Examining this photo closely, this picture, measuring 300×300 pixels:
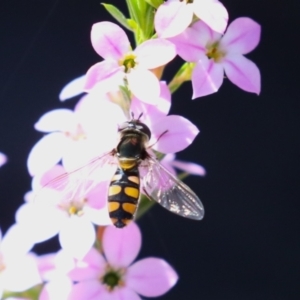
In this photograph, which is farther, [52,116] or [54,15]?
[54,15]

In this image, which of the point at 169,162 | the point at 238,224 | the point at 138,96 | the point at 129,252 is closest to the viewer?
the point at 138,96

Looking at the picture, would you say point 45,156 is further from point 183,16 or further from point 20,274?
point 183,16

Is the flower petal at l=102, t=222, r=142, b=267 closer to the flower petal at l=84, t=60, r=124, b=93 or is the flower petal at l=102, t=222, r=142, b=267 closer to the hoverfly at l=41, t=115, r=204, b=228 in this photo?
the hoverfly at l=41, t=115, r=204, b=228

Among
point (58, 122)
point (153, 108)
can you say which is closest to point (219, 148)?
point (58, 122)

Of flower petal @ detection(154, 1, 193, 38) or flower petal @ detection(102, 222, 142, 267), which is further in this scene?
flower petal @ detection(102, 222, 142, 267)

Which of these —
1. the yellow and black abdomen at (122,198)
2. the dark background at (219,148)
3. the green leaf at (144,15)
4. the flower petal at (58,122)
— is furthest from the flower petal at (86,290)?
the dark background at (219,148)

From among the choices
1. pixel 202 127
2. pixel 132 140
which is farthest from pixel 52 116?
pixel 202 127

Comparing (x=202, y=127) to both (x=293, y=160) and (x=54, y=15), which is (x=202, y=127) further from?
(x=54, y=15)

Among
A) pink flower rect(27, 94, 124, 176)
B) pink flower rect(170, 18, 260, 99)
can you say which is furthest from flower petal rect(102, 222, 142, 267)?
pink flower rect(170, 18, 260, 99)
